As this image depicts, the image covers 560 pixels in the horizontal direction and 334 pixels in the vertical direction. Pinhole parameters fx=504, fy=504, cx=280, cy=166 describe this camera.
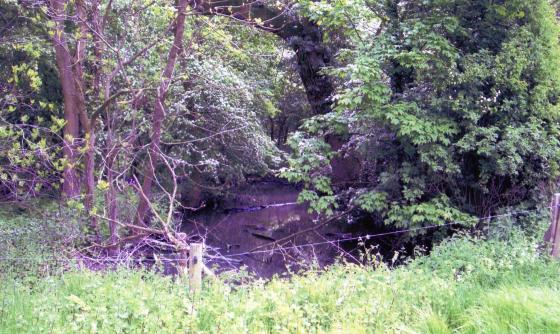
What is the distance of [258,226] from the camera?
16.8 meters

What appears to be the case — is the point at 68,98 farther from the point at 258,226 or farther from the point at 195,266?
the point at 258,226

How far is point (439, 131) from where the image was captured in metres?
Answer: 8.66

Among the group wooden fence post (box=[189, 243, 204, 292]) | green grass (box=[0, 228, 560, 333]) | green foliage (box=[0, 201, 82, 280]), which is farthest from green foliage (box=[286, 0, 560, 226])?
wooden fence post (box=[189, 243, 204, 292])

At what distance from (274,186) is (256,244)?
24.1ft

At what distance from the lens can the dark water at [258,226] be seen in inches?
473

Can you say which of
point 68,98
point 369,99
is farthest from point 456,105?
point 68,98

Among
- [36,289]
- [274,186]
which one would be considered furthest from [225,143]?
[274,186]

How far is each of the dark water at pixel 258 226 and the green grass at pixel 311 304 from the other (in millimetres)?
5858

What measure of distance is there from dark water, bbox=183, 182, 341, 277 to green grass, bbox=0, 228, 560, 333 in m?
5.86

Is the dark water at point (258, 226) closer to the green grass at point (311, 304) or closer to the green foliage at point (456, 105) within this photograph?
the green foliage at point (456, 105)

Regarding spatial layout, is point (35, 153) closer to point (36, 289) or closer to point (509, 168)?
point (36, 289)

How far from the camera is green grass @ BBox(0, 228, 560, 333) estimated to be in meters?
3.73

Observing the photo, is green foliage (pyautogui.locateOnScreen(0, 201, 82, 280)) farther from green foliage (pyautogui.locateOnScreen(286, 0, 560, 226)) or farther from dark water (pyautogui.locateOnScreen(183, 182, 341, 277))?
green foliage (pyautogui.locateOnScreen(286, 0, 560, 226))

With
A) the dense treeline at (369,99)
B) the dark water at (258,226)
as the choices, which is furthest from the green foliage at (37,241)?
the dark water at (258,226)
